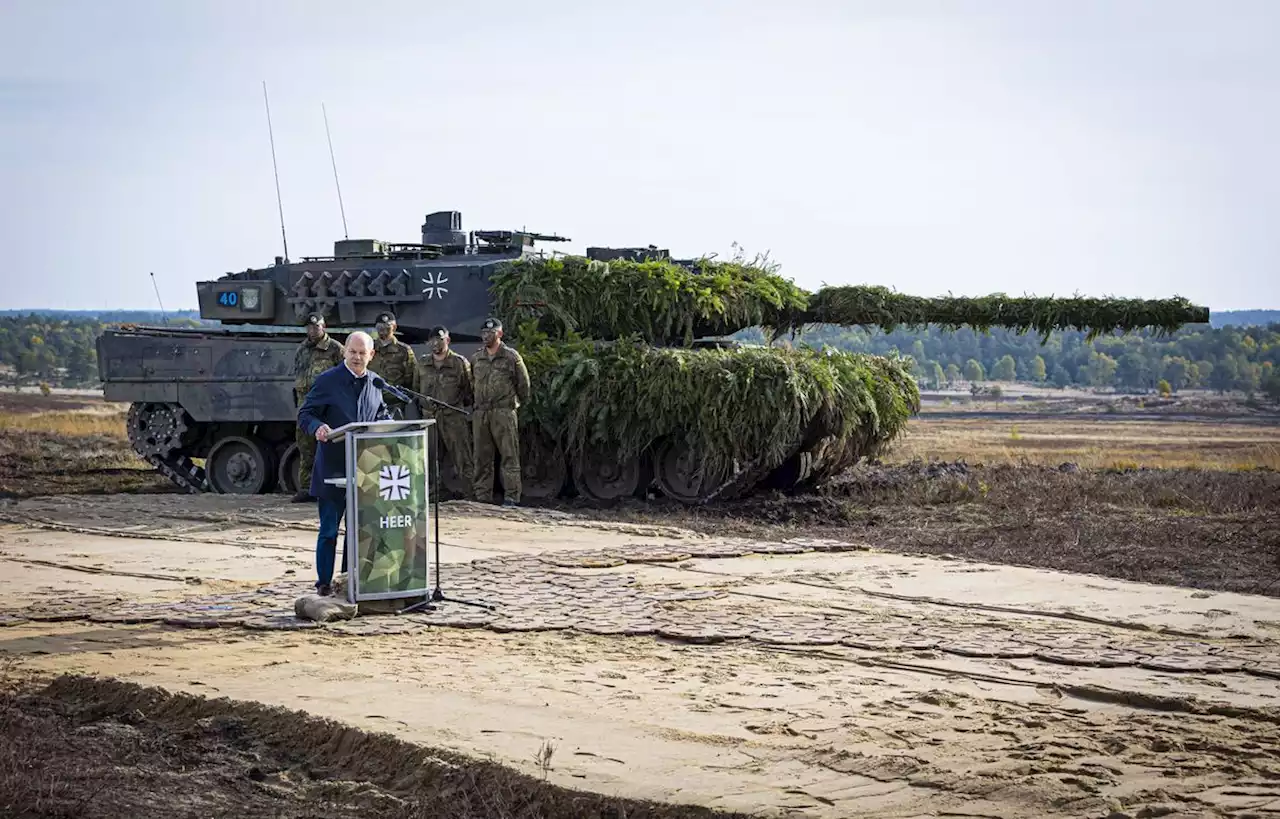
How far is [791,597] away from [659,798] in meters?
4.76

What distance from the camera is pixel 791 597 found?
10.8 meters

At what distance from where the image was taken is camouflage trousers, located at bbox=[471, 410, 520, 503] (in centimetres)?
1725

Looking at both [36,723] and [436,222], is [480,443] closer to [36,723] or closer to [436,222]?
[436,222]

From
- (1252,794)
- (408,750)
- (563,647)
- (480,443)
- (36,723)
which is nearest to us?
(1252,794)

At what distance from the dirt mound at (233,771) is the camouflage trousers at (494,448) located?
950cm

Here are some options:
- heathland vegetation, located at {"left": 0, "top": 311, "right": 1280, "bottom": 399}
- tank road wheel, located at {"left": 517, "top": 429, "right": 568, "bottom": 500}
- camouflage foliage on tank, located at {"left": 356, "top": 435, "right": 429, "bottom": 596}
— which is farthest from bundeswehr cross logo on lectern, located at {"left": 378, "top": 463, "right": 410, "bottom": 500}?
heathland vegetation, located at {"left": 0, "top": 311, "right": 1280, "bottom": 399}

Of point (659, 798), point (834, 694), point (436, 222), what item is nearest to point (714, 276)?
point (436, 222)

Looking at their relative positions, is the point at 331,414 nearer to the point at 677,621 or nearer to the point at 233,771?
the point at 677,621

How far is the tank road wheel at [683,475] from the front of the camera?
17938mm

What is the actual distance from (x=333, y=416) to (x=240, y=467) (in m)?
9.54

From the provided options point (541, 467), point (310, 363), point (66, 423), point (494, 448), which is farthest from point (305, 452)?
point (66, 423)

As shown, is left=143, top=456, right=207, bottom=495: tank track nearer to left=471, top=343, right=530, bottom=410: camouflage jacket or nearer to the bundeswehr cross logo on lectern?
left=471, top=343, right=530, bottom=410: camouflage jacket

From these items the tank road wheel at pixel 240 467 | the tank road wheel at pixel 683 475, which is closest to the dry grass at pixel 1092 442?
the tank road wheel at pixel 683 475

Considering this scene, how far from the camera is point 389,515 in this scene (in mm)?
10008
